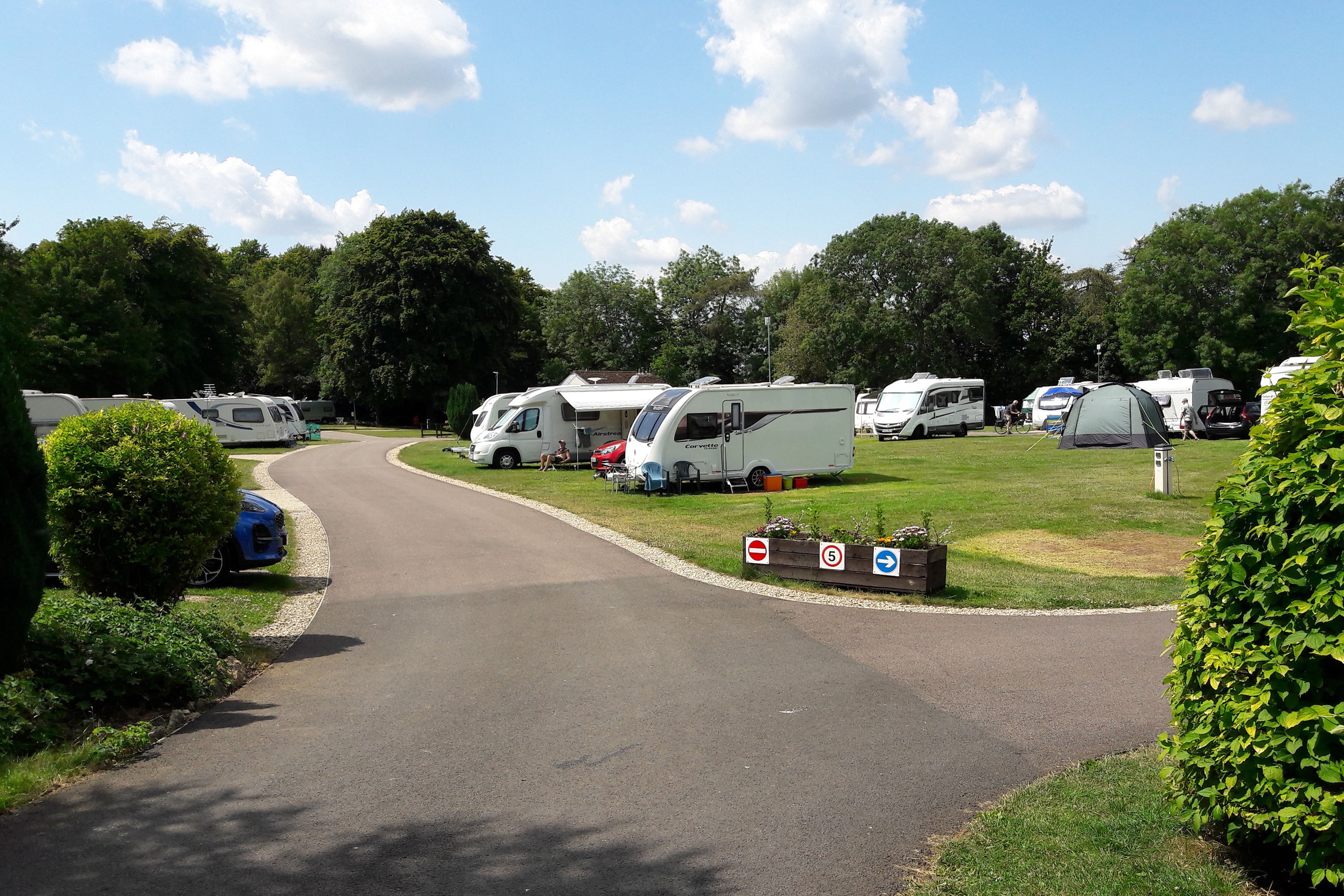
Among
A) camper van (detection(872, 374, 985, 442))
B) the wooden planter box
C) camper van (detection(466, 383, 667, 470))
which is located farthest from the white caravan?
the wooden planter box

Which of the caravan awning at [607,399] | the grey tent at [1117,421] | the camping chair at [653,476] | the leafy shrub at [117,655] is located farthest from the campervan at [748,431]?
the leafy shrub at [117,655]

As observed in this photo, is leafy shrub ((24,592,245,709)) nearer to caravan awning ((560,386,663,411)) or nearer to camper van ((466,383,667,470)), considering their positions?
caravan awning ((560,386,663,411))

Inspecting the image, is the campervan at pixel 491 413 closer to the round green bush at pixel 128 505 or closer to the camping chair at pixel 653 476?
the camping chair at pixel 653 476

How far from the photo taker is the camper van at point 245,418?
4016cm

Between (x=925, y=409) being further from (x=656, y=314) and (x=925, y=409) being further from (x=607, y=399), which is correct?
(x=656, y=314)

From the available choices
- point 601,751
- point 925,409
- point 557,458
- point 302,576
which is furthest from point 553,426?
point 601,751

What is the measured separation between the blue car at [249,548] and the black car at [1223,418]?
35575mm

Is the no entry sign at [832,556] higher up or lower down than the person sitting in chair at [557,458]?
lower down

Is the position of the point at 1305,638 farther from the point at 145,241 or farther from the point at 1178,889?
the point at 145,241

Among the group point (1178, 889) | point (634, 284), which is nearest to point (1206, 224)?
point (634, 284)

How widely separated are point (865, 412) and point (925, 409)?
6580 millimetres

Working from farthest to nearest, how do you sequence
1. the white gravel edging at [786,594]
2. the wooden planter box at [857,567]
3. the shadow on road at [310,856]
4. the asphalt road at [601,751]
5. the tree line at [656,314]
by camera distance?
the tree line at [656,314], the wooden planter box at [857,567], the white gravel edging at [786,594], the asphalt road at [601,751], the shadow on road at [310,856]

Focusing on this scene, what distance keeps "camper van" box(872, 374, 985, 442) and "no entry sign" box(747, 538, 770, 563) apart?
1141 inches

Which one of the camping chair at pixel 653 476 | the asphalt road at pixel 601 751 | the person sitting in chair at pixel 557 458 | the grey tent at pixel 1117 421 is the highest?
the grey tent at pixel 1117 421
